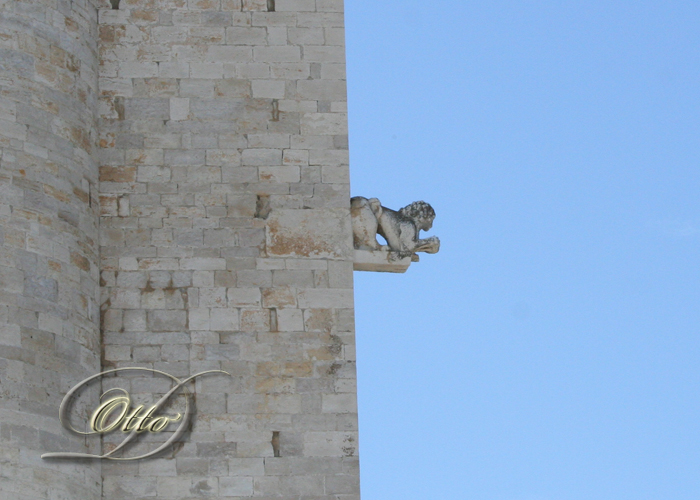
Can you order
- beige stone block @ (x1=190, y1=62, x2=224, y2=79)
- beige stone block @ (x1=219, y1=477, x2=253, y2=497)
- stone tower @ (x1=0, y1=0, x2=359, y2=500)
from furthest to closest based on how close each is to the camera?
beige stone block @ (x1=190, y1=62, x2=224, y2=79)
beige stone block @ (x1=219, y1=477, x2=253, y2=497)
stone tower @ (x1=0, y1=0, x2=359, y2=500)

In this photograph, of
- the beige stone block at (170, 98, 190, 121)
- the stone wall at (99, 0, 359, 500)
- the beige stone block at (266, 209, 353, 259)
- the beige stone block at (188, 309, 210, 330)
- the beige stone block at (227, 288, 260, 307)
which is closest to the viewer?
the stone wall at (99, 0, 359, 500)

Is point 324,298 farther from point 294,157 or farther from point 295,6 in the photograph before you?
point 295,6

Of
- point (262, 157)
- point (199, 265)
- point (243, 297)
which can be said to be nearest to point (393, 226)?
point (262, 157)

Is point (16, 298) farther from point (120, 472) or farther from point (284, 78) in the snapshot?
point (284, 78)

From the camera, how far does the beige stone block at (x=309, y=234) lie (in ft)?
38.7

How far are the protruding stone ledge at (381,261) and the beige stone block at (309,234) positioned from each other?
178 mm

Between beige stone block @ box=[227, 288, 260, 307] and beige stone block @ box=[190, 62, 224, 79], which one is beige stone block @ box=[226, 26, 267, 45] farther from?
beige stone block @ box=[227, 288, 260, 307]

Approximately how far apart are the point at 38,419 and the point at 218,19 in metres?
3.94

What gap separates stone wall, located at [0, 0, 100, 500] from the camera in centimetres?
1025

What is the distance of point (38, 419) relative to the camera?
10.3 metres

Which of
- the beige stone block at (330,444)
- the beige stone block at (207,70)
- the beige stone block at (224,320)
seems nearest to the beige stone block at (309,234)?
the beige stone block at (224,320)

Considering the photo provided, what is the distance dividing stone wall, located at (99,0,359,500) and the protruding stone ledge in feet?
0.81

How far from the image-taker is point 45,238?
10.9 metres

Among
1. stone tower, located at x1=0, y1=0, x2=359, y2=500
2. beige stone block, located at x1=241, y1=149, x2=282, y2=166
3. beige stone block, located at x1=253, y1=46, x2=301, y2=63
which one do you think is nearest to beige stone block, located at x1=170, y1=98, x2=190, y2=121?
stone tower, located at x1=0, y1=0, x2=359, y2=500
